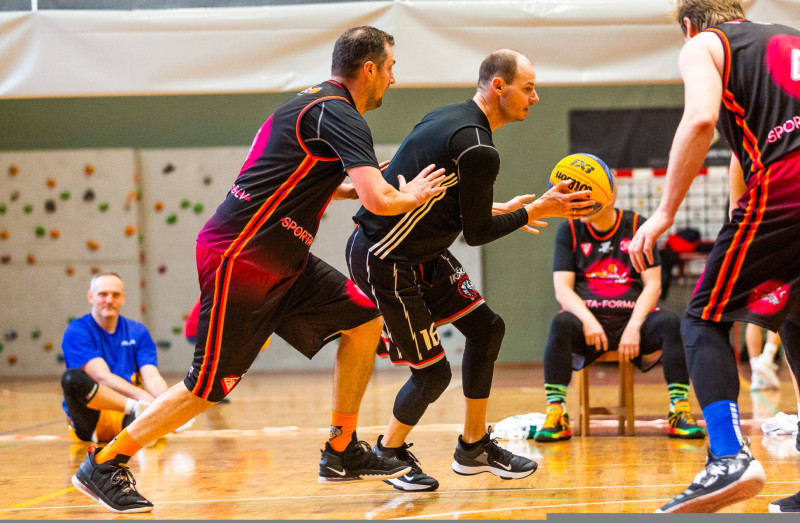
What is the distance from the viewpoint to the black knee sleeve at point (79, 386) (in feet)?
16.2

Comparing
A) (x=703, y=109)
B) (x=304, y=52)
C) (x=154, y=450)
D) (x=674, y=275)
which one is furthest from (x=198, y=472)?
(x=674, y=275)

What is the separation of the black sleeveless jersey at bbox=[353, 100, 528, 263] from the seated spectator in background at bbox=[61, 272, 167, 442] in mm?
2283

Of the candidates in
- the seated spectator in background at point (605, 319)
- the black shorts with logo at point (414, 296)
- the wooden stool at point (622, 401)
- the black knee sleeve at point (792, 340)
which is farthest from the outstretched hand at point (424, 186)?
the wooden stool at point (622, 401)

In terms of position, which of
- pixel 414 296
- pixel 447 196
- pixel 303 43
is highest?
pixel 303 43

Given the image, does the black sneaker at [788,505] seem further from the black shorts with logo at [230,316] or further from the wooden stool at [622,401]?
the wooden stool at [622,401]

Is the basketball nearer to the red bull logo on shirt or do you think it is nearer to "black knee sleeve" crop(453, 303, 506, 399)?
"black knee sleeve" crop(453, 303, 506, 399)

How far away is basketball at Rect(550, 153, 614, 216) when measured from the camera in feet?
13.0

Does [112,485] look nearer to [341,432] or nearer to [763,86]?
[341,432]

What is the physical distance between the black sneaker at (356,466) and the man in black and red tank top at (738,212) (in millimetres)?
1230

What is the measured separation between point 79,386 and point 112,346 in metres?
0.41

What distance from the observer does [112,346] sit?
17.4ft

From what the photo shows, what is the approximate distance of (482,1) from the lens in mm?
5020

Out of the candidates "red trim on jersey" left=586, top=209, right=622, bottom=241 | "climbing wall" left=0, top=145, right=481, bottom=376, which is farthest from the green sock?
"climbing wall" left=0, top=145, right=481, bottom=376

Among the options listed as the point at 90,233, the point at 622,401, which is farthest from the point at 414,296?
the point at 90,233
